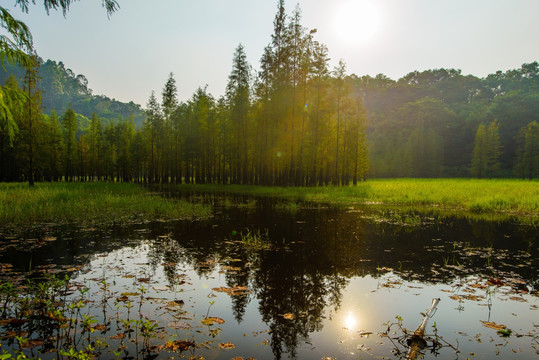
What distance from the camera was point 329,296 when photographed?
19.8 ft

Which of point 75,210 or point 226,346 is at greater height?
point 75,210

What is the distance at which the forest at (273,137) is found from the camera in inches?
1434

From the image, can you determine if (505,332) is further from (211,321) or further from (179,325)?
(179,325)

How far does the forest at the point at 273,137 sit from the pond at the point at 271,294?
5336mm

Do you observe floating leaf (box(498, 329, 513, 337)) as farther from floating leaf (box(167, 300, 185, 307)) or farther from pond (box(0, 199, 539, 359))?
floating leaf (box(167, 300, 185, 307))

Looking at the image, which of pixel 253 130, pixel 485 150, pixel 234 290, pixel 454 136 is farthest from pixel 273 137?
pixel 454 136

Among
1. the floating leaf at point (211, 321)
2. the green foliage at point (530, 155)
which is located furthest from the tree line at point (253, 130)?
the green foliage at point (530, 155)

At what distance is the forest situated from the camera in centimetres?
3642

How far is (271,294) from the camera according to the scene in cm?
611

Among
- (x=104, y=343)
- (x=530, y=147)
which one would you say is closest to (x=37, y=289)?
(x=104, y=343)

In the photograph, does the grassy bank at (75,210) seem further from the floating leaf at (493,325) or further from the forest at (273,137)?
the floating leaf at (493,325)

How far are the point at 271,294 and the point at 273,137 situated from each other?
33.8 metres

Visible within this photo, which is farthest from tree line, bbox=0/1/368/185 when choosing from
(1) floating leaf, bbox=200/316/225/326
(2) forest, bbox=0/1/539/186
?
(1) floating leaf, bbox=200/316/225/326

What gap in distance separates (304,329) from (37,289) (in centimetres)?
550
